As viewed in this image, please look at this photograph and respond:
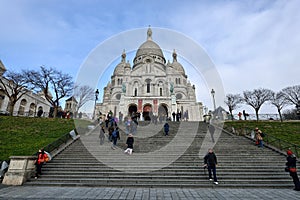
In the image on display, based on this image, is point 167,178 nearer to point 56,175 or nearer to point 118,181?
point 118,181

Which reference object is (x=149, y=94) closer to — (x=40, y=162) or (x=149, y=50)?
(x=149, y=50)

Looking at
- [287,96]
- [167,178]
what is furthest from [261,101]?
[167,178]

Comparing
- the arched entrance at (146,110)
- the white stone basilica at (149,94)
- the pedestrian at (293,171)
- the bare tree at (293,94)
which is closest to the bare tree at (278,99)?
the bare tree at (293,94)

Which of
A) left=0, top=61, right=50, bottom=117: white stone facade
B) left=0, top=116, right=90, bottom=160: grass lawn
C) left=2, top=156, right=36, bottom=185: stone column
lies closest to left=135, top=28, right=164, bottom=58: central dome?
left=0, top=61, right=50, bottom=117: white stone facade

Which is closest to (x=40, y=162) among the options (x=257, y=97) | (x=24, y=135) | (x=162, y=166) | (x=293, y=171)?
(x=162, y=166)

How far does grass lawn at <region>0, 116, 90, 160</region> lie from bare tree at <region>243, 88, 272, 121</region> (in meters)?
41.5

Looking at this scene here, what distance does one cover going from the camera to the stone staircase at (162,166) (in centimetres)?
711

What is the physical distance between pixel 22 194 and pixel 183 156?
7511 millimetres

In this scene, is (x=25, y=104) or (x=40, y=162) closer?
(x=40, y=162)

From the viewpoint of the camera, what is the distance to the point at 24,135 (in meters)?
14.4

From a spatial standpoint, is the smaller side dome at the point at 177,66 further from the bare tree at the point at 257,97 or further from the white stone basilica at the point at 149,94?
the bare tree at the point at 257,97

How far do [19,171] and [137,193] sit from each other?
5.23m

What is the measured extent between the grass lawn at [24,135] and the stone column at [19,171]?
102 inches

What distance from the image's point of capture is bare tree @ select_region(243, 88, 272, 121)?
40.4 m
